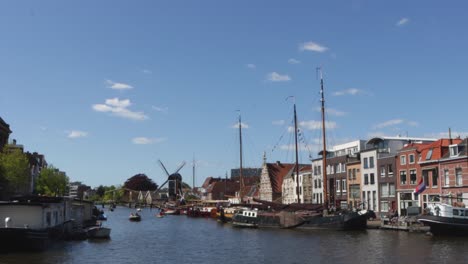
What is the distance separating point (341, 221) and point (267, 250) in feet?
83.1

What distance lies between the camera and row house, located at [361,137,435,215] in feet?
294

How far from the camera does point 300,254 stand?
1896 inches

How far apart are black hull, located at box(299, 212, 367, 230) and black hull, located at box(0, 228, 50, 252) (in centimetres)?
4245

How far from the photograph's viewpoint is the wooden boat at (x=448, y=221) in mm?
60031

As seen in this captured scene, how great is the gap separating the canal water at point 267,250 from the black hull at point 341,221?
516cm

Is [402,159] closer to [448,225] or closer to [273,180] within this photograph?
[448,225]

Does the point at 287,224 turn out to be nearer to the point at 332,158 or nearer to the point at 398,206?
the point at 398,206

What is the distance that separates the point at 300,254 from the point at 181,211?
373 feet

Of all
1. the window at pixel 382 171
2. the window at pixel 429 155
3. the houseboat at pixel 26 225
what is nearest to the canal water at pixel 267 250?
the houseboat at pixel 26 225

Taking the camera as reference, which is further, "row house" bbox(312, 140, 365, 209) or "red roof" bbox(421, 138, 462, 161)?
"row house" bbox(312, 140, 365, 209)

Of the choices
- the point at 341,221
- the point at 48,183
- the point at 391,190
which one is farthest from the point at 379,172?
the point at 48,183

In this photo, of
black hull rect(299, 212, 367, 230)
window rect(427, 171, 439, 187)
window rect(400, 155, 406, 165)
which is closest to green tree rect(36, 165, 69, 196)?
black hull rect(299, 212, 367, 230)

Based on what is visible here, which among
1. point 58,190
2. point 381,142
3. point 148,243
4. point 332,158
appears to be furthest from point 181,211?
point 148,243

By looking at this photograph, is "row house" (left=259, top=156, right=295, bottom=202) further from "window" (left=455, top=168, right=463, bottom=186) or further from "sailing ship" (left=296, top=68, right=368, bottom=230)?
"window" (left=455, top=168, right=463, bottom=186)
